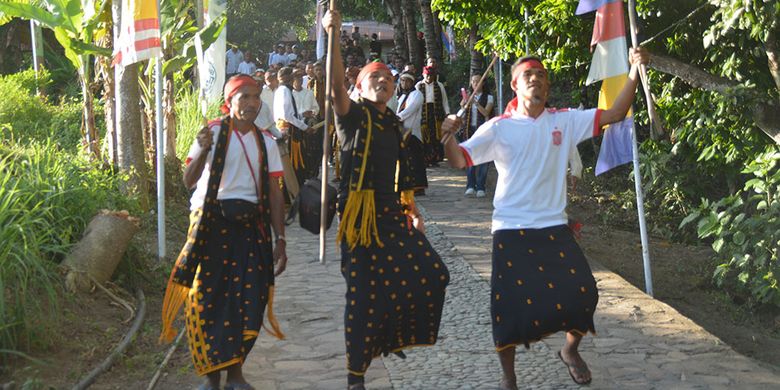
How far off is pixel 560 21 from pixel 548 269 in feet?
23.3

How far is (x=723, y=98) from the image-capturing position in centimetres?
1039

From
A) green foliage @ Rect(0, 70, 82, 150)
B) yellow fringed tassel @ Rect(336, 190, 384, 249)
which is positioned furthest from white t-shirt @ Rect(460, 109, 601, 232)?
green foliage @ Rect(0, 70, 82, 150)

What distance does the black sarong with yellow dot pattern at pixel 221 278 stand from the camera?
20.8 feet

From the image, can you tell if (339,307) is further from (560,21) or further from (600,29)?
(560,21)

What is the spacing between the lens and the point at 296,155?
15500 mm

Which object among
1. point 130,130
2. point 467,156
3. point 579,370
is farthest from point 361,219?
point 130,130

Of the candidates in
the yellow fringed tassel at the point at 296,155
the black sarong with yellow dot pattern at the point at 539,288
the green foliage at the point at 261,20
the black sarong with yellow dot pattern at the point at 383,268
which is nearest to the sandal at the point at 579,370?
the black sarong with yellow dot pattern at the point at 539,288

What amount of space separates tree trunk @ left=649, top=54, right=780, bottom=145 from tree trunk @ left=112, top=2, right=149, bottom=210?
535 centimetres

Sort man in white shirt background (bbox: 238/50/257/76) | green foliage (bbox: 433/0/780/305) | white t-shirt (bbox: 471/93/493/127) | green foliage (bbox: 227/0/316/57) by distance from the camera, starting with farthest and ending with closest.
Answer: green foliage (bbox: 227/0/316/57), man in white shirt background (bbox: 238/50/257/76), white t-shirt (bbox: 471/93/493/127), green foliage (bbox: 433/0/780/305)

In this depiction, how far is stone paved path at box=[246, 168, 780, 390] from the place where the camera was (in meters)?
6.88

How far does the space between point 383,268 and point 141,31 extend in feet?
15.2

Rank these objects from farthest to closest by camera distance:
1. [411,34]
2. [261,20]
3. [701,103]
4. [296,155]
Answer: [261,20], [411,34], [296,155], [701,103]

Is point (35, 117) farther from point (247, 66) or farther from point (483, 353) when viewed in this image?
point (247, 66)

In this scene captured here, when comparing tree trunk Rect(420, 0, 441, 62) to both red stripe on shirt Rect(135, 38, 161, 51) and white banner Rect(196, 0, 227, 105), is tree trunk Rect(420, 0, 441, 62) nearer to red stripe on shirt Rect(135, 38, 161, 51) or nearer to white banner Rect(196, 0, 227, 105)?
white banner Rect(196, 0, 227, 105)
